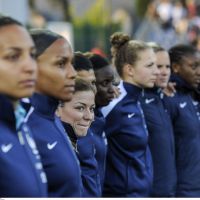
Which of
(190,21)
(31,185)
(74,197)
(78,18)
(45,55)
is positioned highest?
(45,55)

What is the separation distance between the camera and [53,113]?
13.8 ft

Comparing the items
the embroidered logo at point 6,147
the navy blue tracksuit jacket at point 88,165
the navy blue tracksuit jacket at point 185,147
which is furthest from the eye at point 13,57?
the navy blue tracksuit jacket at point 185,147

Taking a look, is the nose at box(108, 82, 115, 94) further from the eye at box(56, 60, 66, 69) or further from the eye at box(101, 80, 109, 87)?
the eye at box(56, 60, 66, 69)

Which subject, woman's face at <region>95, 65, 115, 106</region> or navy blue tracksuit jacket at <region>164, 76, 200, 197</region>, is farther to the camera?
navy blue tracksuit jacket at <region>164, 76, 200, 197</region>

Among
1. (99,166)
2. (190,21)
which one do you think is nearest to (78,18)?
(190,21)

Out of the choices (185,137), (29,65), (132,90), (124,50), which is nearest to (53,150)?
(29,65)

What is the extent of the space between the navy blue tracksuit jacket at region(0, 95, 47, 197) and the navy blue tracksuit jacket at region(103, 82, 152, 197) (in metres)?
2.53

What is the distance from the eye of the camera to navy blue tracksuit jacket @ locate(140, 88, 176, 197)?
22.5 ft

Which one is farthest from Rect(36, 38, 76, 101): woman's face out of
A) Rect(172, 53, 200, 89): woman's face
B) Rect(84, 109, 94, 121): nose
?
Rect(172, 53, 200, 89): woman's face

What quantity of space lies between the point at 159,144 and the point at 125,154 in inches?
23.6

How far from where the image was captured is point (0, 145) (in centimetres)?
370

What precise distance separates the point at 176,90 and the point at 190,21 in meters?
10.6

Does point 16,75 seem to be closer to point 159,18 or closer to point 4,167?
point 4,167

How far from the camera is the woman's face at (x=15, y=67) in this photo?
3.61m
